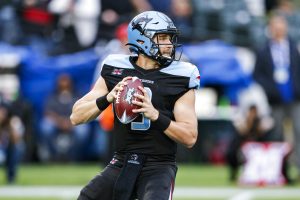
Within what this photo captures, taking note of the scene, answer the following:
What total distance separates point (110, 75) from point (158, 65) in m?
0.33

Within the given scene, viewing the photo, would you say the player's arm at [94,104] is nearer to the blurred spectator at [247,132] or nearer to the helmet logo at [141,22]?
the helmet logo at [141,22]

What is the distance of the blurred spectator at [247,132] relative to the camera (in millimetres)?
12617

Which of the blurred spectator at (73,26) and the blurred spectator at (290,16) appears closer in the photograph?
the blurred spectator at (73,26)

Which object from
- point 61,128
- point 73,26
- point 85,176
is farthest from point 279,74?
point 73,26

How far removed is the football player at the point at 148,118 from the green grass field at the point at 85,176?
4171 mm

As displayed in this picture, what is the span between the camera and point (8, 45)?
50.9 feet

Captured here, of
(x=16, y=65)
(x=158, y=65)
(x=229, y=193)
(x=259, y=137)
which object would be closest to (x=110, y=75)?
(x=158, y=65)

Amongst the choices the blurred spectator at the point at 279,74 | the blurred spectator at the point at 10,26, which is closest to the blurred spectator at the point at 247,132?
the blurred spectator at the point at 279,74

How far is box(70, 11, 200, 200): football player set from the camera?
636 centimetres

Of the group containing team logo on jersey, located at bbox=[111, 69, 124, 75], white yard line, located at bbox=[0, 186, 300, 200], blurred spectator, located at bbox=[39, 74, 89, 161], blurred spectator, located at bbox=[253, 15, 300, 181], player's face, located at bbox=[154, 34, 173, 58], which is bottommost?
white yard line, located at bbox=[0, 186, 300, 200]

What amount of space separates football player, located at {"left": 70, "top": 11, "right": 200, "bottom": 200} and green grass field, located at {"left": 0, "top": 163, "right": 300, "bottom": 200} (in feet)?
13.7

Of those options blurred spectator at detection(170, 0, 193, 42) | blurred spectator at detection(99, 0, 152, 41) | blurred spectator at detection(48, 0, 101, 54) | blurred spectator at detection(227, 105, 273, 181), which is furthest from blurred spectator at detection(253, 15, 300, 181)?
blurred spectator at detection(48, 0, 101, 54)

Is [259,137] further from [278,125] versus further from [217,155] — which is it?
[217,155]

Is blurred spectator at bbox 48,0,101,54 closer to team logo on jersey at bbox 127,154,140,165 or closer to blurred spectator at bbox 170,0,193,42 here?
blurred spectator at bbox 170,0,193,42
